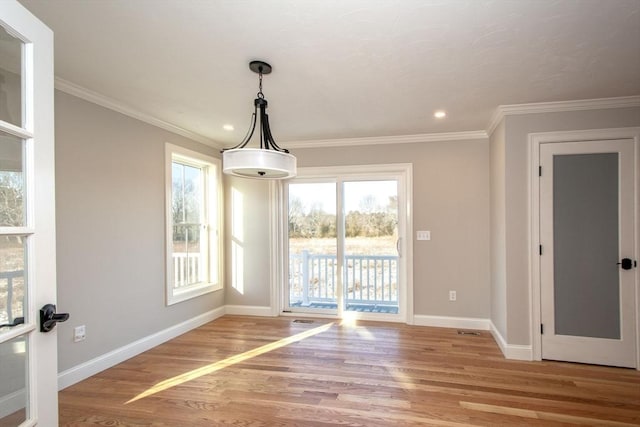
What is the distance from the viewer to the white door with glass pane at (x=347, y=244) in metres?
4.52

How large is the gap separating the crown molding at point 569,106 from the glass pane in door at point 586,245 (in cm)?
44

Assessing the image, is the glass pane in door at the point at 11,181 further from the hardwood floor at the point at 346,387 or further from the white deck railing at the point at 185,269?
the white deck railing at the point at 185,269

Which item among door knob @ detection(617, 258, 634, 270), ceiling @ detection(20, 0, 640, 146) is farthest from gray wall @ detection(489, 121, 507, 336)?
door knob @ detection(617, 258, 634, 270)

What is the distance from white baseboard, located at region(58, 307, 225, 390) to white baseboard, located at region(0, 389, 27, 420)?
1.98 meters

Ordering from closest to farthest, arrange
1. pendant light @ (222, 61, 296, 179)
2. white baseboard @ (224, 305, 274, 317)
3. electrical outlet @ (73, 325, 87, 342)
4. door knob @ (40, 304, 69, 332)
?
door knob @ (40, 304, 69, 332), pendant light @ (222, 61, 296, 179), electrical outlet @ (73, 325, 87, 342), white baseboard @ (224, 305, 274, 317)

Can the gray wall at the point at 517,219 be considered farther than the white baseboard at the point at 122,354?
Yes

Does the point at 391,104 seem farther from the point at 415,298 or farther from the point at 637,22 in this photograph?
the point at 415,298

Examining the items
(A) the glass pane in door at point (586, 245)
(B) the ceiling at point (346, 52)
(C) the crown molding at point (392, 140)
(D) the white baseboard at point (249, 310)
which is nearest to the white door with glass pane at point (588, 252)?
(A) the glass pane in door at point (586, 245)

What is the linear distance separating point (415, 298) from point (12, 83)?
4249 millimetres

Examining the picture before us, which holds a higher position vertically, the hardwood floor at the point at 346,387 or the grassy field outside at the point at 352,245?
the grassy field outside at the point at 352,245

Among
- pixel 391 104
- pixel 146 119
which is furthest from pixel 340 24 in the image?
pixel 146 119

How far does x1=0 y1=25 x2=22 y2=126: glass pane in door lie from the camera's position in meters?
1.08

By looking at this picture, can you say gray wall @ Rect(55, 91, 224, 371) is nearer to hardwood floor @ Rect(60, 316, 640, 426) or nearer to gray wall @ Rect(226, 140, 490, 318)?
hardwood floor @ Rect(60, 316, 640, 426)

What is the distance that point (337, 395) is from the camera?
101 inches
